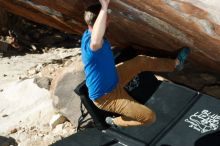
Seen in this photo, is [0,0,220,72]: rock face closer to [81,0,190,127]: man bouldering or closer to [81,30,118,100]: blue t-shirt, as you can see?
[81,0,190,127]: man bouldering

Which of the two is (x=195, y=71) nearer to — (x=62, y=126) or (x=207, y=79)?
(x=207, y=79)

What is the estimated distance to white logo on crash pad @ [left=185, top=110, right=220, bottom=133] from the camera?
15.5 ft

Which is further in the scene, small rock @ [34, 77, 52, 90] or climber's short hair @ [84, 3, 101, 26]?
small rock @ [34, 77, 52, 90]

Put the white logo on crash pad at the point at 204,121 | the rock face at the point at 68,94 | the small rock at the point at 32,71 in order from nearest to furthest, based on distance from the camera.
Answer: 1. the white logo on crash pad at the point at 204,121
2. the rock face at the point at 68,94
3. the small rock at the point at 32,71

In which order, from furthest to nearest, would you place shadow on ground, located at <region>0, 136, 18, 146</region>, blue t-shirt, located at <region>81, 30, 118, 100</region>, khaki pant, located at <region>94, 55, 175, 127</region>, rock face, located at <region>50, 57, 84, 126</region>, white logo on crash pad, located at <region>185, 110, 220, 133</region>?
rock face, located at <region>50, 57, 84, 126</region> < shadow on ground, located at <region>0, 136, 18, 146</region> < white logo on crash pad, located at <region>185, 110, 220, 133</region> < khaki pant, located at <region>94, 55, 175, 127</region> < blue t-shirt, located at <region>81, 30, 118, 100</region>

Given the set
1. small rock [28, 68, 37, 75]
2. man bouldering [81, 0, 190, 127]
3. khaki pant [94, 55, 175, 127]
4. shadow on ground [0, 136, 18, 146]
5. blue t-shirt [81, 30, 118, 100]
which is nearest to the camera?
man bouldering [81, 0, 190, 127]

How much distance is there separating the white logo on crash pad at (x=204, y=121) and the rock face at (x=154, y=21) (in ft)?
1.75

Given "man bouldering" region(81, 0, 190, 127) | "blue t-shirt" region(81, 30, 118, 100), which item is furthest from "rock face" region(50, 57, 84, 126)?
"blue t-shirt" region(81, 30, 118, 100)

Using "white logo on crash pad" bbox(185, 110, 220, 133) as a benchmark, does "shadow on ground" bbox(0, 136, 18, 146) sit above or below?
below

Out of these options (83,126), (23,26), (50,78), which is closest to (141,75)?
(83,126)

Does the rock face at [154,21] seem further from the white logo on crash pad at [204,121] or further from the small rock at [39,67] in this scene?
the small rock at [39,67]

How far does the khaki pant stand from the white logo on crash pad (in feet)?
1.21

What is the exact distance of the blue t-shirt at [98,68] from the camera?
4383 millimetres

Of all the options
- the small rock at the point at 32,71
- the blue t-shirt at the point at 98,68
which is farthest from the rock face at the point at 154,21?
the small rock at the point at 32,71
